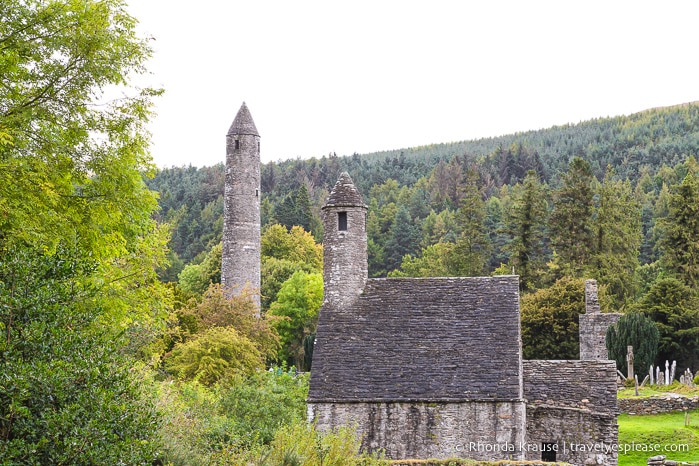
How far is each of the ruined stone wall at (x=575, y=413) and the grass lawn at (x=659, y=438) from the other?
114 cm

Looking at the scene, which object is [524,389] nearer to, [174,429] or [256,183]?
[174,429]

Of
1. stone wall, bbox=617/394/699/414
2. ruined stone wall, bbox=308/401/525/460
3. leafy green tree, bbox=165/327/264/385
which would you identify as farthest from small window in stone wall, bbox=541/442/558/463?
leafy green tree, bbox=165/327/264/385

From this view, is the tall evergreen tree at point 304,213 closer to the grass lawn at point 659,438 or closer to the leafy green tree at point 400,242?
the leafy green tree at point 400,242

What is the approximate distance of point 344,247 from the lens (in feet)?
86.2

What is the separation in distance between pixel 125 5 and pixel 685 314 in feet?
110

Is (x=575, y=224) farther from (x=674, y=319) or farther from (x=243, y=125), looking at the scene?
(x=243, y=125)

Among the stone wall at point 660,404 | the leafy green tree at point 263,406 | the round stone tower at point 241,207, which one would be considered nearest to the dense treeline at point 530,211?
the round stone tower at point 241,207

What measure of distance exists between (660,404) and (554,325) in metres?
14.0

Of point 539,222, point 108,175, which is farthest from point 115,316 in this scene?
point 539,222

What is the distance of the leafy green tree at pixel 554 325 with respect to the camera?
43.3 metres

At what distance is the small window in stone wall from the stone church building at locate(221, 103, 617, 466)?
4 cm

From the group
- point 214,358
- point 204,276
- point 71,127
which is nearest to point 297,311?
point 204,276

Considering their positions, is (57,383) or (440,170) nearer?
(57,383)

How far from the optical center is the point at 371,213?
9531 centimetres
